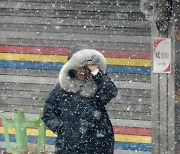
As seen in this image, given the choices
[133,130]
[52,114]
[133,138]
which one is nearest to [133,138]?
[133,138]

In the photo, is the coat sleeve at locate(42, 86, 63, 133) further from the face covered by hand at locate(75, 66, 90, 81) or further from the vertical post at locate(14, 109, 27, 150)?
the vertical post at locate(14, 109, 27, 150)

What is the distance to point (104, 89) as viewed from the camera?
6285 millimetres

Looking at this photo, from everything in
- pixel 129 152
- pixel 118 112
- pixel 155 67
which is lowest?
pixel 129 152

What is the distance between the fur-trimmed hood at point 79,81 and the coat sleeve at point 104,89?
58 millimetres

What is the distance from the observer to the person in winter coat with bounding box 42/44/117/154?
6.33 metres

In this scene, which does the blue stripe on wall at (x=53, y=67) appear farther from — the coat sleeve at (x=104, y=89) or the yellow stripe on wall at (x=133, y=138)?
the coat sleeve at (x=104, y=89)

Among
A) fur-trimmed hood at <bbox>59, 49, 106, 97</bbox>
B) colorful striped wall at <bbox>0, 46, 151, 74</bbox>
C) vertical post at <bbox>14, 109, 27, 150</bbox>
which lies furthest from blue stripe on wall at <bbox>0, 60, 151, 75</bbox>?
fur-trimmed hood at <bbox>59, 49, 106, 97</bbox>

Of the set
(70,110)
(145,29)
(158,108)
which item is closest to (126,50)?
(145,29)

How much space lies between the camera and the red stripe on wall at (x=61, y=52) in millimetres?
8820

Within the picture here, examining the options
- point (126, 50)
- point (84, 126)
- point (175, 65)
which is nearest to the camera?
point (84, 126)

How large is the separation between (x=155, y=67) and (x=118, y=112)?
1.07 metres

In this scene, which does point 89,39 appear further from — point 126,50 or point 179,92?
point 179,92

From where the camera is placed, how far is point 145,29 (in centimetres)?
873

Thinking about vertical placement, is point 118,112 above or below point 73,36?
below
